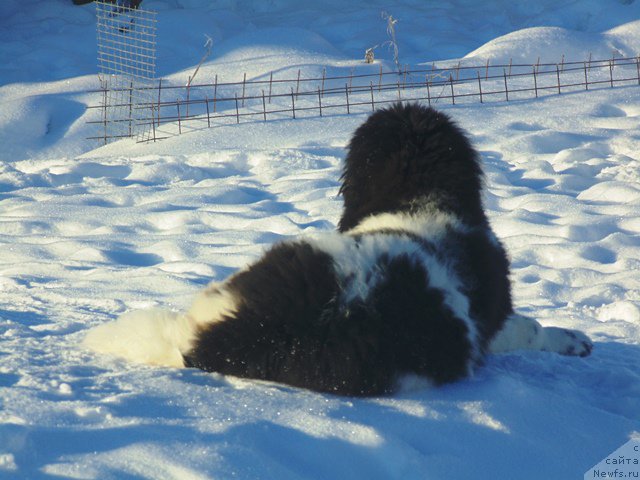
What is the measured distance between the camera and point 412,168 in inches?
141

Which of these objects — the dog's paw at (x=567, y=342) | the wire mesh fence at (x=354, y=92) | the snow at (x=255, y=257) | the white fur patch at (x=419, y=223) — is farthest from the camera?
the wire mesh fence at (x=354, y=92)

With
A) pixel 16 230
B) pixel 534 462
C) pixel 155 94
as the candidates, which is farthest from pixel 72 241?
pixel 155 94

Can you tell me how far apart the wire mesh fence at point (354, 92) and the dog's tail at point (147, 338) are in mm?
7453

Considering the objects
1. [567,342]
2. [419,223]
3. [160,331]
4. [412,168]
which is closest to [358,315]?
[419,223]

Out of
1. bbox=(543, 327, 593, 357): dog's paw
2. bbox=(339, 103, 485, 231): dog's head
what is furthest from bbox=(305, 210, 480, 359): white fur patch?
bbox=(543, 327, 593, 357): dog's paw

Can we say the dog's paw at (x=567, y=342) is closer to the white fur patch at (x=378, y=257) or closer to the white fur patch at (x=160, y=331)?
the white fur patch at (x=378, y=257)

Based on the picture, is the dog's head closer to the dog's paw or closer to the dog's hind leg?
the dog's hind leg

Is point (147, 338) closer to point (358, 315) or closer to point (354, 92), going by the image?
point (358, 315)

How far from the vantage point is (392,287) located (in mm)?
2857

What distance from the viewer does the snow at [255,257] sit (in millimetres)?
2328

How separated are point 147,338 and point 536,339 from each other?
1.80m

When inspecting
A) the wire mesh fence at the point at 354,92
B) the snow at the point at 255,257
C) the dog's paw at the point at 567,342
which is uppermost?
the wire mesh fence at the point at 354,92

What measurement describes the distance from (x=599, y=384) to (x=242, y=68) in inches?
444

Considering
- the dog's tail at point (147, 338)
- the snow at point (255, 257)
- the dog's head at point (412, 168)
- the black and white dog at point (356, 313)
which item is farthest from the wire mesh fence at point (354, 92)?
the dog's tail at point (147, 338)
